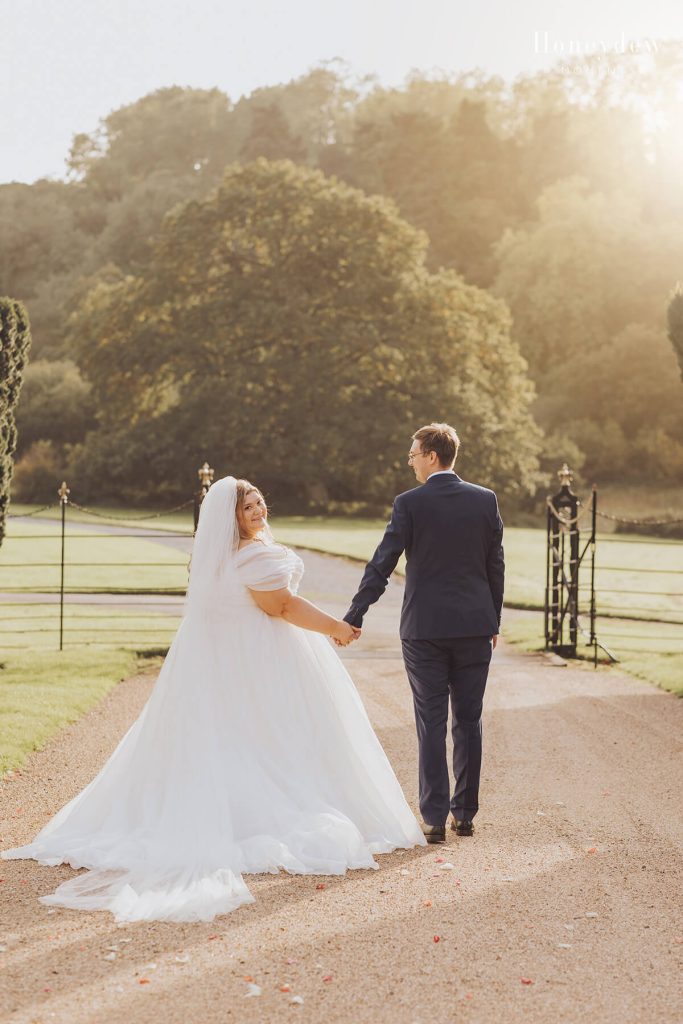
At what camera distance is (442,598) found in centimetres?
574

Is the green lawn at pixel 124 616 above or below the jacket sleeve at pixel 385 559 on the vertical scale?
below

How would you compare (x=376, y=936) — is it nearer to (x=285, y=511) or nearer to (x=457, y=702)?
(x=457, y=702)

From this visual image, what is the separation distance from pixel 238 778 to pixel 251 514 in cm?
127

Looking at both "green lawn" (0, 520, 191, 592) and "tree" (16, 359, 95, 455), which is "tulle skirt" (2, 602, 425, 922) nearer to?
"green lawn" (0, 520, 191, 592)

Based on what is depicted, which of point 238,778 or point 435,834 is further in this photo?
point 435,834

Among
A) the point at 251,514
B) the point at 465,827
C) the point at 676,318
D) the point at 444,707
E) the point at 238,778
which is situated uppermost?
the point at 676,318

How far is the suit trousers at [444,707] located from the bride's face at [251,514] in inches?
37.6

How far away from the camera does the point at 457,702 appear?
231 inches

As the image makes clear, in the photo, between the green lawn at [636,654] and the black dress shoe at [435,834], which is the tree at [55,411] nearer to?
the green lawn at [636,654]

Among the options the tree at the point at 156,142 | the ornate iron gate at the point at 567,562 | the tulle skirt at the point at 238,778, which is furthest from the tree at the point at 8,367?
the tree at the point at 156,142

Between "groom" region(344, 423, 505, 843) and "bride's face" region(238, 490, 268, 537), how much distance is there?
0.61 m

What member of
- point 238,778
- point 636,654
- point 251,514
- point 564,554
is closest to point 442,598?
point 251,514

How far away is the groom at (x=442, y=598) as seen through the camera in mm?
5738

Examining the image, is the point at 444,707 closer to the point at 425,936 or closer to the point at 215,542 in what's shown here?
the point at 215,542
